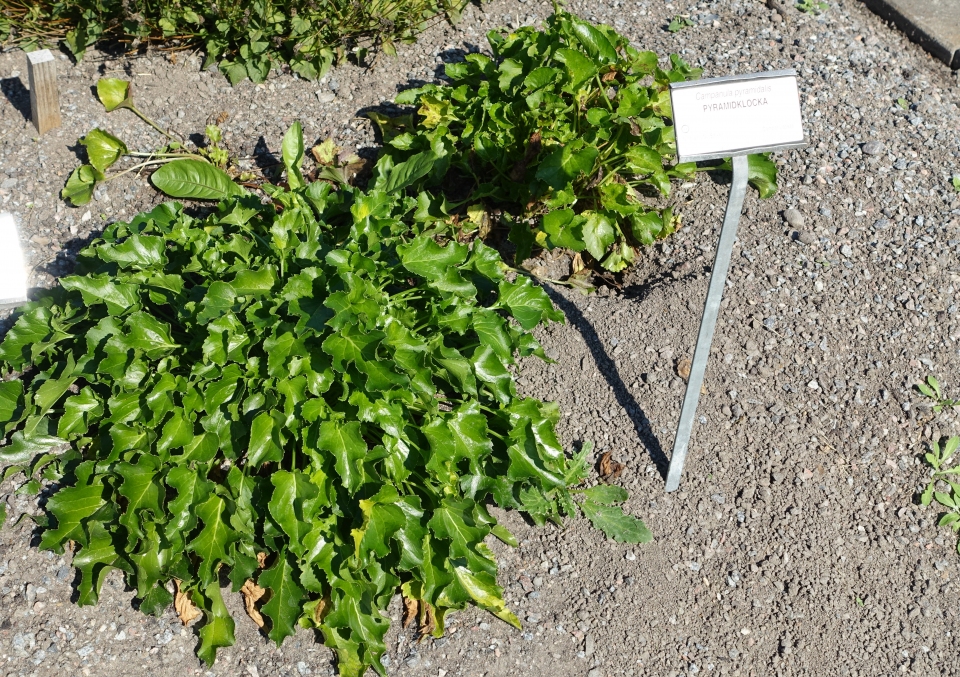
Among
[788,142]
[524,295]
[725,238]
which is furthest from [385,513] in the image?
[788,142]

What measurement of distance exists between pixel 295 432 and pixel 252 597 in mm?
559

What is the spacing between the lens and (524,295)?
286 centimetres

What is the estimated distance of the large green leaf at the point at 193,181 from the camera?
3.38 m

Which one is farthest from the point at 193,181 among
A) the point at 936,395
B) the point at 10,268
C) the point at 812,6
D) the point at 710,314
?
the point at 812,6

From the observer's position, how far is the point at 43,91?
3.60m

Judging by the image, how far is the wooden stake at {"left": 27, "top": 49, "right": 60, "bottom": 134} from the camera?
11.6 feet

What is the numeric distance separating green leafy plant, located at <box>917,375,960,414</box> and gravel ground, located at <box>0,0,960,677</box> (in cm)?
5

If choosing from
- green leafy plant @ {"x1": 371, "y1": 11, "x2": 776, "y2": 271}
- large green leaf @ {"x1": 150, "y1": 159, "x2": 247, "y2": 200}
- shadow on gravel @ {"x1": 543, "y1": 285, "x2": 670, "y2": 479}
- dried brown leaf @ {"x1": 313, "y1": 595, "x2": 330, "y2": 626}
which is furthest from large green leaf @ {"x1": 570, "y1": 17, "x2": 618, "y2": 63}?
dried brown leaf @ {"x1": 313, "y1": 595, "x2": 330, "y2": 626}

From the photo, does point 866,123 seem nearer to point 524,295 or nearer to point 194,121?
point 524,295

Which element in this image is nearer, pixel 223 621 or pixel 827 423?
pixel 223 621

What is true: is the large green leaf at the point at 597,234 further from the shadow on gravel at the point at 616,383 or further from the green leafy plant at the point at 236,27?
the green leafy plant at the point at 236,27

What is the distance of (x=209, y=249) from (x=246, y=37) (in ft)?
5.06

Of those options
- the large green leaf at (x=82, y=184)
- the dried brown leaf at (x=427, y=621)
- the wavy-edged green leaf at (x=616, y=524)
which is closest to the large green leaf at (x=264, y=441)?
the dried brown leaf at (x=427, y=621)

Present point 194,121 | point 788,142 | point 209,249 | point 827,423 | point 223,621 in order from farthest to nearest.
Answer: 1. point 194,121
2. point 827,423
3. point 209,249
4. point 223,621
5. point 788,142
